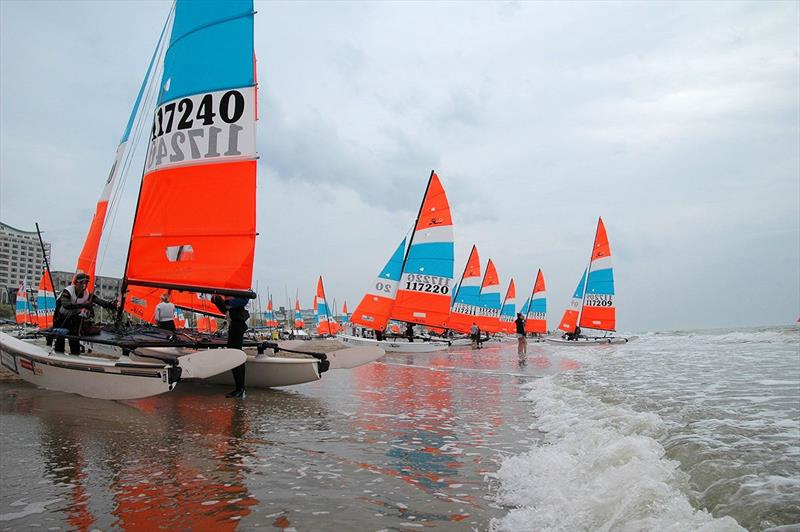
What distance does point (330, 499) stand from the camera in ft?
10.8

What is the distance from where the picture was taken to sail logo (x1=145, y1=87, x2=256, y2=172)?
8.55 m

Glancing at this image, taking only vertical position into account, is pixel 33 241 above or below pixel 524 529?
above

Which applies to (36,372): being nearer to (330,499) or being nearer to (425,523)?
(330,499)

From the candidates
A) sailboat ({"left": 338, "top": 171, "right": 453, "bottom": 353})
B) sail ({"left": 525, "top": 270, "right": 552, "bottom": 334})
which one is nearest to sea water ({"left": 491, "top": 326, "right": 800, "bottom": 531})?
sailboat ({"left": 338, "top": 171, "right": 453, "bottom": 353})

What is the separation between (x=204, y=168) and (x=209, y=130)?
26.2 inches

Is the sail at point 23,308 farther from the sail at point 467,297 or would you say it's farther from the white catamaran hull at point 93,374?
the white catamaran hull at point 93,374

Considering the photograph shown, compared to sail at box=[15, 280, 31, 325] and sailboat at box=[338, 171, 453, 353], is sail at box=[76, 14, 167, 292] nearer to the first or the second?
sailboat at box=[338, 171, 453, 353]

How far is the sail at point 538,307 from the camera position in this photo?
167 ft

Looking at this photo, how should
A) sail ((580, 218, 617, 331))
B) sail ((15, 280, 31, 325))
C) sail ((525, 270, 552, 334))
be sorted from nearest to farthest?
sail ((580, 218, 617, 331)) → sail ((15, 280, 31, 325)) → sail ((525, 270, 552, 334))


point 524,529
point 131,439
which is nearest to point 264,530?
point 524,529

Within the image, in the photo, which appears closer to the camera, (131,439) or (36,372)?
(131,439)

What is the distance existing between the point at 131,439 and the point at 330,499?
2714mm

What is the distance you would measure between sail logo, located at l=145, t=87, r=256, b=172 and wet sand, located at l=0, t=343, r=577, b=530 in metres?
3.89

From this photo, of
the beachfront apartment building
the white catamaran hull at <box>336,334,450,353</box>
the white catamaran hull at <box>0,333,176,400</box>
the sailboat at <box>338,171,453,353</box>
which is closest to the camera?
the white catamaran hull at <box>0,333,176,400</box>
